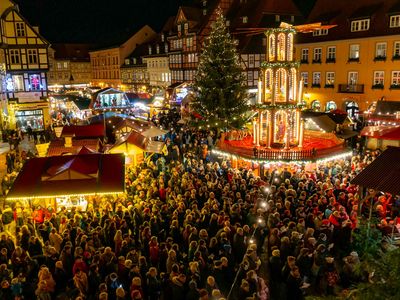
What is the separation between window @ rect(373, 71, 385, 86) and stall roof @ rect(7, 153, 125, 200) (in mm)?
24265

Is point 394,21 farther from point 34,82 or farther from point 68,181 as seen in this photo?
point 34,82

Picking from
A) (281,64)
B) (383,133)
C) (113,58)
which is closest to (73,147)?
(281,64)

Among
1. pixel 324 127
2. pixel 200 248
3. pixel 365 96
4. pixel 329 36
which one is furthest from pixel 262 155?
pixel 329 36

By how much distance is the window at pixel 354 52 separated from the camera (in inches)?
1329

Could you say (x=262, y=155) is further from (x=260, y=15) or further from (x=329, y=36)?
(x=260, y=15)

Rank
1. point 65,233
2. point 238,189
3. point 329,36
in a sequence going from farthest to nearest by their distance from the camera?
point 329,36 → point 238,189 → point 65,233

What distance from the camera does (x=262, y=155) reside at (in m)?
20.2

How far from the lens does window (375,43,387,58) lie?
3169cm

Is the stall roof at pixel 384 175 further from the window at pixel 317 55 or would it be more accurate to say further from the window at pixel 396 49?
the window at pixel 317 55

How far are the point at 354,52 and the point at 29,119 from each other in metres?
28.0

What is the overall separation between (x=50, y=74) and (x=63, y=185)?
6585 cm

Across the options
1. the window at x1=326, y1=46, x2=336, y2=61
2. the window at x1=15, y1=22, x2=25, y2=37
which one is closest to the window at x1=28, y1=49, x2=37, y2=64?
the window at x1=15, y1=22, x2=25, y2=37

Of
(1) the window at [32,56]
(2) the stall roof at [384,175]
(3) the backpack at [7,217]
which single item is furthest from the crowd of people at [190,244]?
(1) the window at [32,56]

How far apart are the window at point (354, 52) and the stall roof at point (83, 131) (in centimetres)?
2129
